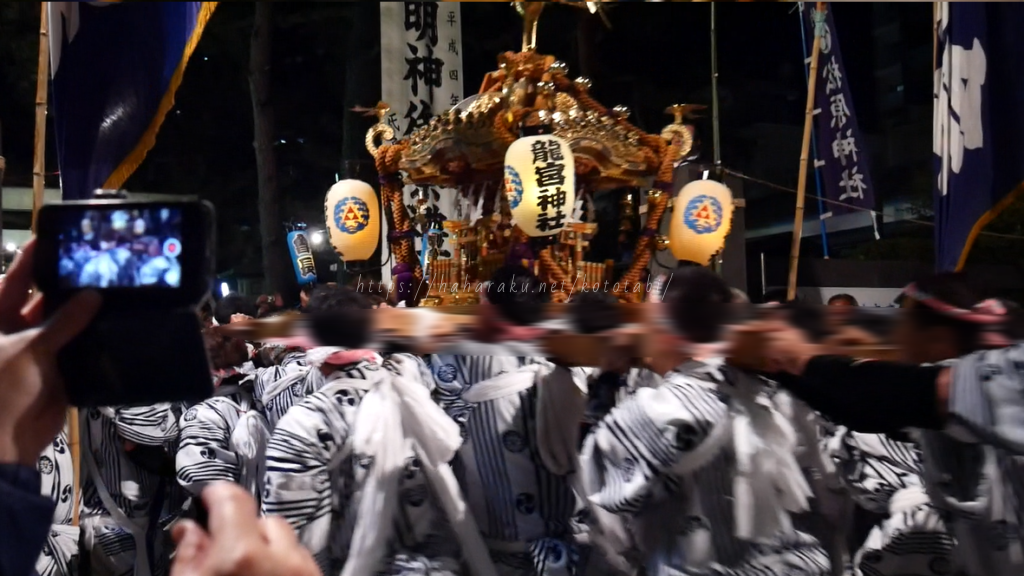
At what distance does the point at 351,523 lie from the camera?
7.00 feet

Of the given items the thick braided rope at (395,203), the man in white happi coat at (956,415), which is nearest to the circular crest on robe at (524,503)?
the man in white happi coat at (956,415)

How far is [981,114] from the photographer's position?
326cm

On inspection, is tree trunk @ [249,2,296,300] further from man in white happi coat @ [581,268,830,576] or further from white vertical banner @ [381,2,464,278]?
man in white happi coat @ [581,268,830,576]

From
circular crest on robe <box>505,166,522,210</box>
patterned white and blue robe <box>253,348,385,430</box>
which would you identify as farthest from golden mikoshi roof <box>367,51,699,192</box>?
patterned white and blue robe <box>253,348,385,430</box>

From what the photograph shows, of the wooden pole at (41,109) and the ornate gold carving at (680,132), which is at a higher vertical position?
the ornate gold carving at (680,132)

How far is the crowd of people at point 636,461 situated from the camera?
5.37ft

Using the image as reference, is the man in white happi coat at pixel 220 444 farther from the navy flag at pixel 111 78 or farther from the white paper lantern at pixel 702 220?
the white paper lantern at pixel 702 220

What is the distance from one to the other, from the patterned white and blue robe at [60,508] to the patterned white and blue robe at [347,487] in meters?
0.65

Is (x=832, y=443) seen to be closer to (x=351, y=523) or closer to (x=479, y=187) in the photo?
(x=351, y=523)

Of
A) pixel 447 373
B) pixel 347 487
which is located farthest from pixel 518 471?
pixel 347 487

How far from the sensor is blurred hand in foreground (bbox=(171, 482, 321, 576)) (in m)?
0.64

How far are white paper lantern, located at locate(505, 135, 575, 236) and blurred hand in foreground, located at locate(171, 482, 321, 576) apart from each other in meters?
4.74

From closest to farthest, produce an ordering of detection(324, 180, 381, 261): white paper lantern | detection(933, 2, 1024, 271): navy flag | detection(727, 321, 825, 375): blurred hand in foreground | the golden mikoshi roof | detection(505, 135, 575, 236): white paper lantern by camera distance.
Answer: detection(727, 321, 825, 375): blurred hand in foreground < detection(933, 2, 1024, 271): navy flag < detection(505, 135, 575, 236): white paper lantern < the golden mikoshi roof < detection(324, 180, 381, 261): white paper lantern

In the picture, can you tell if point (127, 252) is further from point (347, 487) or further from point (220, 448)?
point (220, 448)
